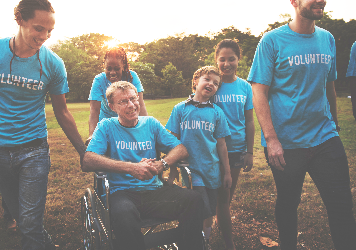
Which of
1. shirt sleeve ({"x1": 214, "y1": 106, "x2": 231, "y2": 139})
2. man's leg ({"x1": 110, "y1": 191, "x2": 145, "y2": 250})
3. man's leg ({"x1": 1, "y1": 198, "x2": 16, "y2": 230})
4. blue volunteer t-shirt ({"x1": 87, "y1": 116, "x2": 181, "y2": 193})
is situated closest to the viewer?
man's leg ({"x1": 110, "y1": 191, "x2": 145, "y2": 250})

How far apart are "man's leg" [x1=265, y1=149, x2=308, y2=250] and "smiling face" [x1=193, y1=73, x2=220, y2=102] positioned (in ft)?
3.00

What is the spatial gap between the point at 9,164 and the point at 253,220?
284 cm

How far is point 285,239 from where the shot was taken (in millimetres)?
2410

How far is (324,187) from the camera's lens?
212 centimetres

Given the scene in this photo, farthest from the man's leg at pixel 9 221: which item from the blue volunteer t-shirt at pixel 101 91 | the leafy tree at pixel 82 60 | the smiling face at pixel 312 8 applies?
the leafy tree at pixel 82 60

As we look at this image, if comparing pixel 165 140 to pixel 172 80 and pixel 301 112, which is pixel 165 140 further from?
pixel 172 80

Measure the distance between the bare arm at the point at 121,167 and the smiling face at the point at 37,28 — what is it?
1.07 m

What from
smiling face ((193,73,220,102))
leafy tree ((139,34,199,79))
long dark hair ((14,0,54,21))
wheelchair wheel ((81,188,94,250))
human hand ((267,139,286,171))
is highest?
leafy tree ((139,34,199,79))

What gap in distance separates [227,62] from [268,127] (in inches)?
42.2

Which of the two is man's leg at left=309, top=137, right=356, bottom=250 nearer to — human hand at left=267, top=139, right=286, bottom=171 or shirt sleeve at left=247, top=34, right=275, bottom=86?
human hand at left=267, top=139, right=286, bottom=171

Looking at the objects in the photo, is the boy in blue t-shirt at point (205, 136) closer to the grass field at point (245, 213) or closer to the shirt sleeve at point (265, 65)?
the shirt sleeve at point (265, 65)

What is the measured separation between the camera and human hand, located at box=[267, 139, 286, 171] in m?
2.11

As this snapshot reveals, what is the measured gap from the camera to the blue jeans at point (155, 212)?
Answer: 204 centimetres

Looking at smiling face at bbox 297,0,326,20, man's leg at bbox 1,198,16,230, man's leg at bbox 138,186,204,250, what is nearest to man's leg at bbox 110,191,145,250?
man's leg at bbox 138,186,204,250
